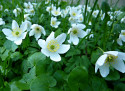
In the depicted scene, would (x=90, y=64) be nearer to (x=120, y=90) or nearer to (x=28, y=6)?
(x=120, y=90)

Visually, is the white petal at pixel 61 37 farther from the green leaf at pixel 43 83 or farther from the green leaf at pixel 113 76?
the green leaf at pixel 113 76

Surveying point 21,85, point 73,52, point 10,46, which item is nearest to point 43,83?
point 21,85

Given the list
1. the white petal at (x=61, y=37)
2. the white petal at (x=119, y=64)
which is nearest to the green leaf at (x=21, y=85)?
the white petal at (x=61, y=37)

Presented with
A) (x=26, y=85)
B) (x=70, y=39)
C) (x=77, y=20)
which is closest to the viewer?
(x=26, y=85)

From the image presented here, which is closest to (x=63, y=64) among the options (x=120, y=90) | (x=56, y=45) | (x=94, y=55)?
(x=56, y=45)

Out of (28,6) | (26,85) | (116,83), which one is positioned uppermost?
(28,6)

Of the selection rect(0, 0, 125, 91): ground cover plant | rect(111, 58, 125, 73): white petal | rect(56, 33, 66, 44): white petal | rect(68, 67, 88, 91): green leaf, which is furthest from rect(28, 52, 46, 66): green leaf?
rect(111, 58, 125, 73): white petal

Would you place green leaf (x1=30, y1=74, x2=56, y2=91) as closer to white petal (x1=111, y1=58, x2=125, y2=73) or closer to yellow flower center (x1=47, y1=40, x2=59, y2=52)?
yellow flower center (x1=47, y1=40, x2=59, y2=52)
